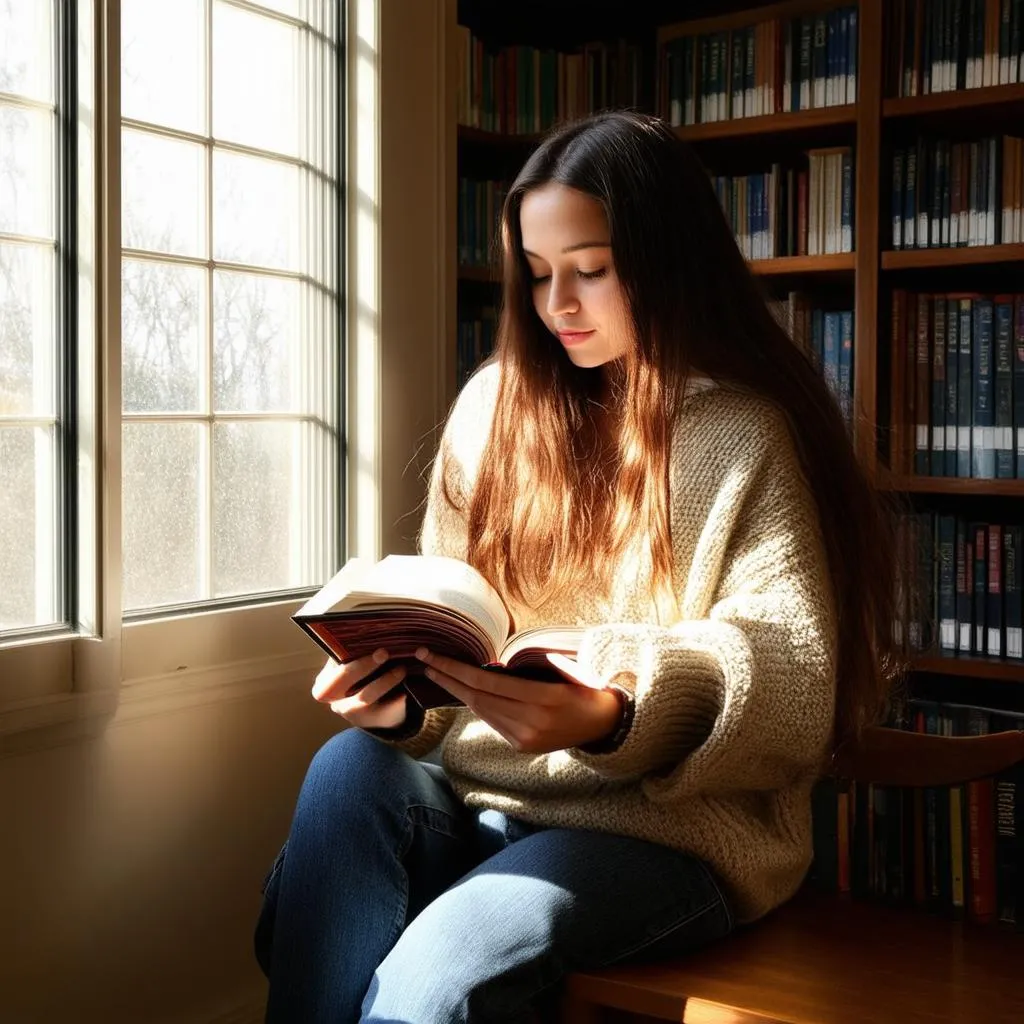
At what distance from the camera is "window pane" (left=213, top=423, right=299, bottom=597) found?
1.79 meters

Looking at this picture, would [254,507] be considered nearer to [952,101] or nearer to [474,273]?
[474,273]

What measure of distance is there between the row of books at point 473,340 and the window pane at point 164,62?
0.64 m

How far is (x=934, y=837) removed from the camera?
170cm

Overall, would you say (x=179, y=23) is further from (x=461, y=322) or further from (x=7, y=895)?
(x=7, y=895)

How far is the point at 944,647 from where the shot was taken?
2.02 metres

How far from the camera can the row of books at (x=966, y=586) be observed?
197 cm

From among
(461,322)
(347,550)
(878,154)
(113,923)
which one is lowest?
(113,923)

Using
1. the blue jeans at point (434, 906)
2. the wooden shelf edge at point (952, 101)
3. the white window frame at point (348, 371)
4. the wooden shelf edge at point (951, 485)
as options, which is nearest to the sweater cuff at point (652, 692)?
the blue jeans at point (434, 906)

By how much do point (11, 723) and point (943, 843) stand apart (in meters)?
1.19

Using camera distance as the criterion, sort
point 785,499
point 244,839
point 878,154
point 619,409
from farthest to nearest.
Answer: point 878,154, point 244,839, point 619,409, point 785,499

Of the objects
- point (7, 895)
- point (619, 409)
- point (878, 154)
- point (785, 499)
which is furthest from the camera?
point (878, 154)

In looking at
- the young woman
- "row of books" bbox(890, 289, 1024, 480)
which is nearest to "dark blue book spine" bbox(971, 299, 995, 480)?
"row of books" bbox(890, 289, 1024, 480)

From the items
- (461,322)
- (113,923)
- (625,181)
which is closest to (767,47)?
(461,322)

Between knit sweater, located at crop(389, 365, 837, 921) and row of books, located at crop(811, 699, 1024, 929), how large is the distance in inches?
14.4
